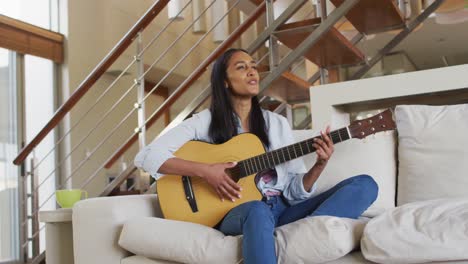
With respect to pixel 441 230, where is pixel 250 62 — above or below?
above

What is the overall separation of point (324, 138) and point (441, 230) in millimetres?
561

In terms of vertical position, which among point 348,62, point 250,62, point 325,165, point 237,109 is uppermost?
point 348,62

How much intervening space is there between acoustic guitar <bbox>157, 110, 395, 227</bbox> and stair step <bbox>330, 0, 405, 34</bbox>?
1.28 meters

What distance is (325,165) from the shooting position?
1.88 meters

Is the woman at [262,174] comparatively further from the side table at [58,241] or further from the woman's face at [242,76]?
the side table at [58,241]

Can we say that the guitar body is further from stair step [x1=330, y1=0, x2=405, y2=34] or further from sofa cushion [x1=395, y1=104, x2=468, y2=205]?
stair step [x1=330, y1=0, x2=405, y2=34]

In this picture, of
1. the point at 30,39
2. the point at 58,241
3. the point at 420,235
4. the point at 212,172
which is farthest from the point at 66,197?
the point at 30,39

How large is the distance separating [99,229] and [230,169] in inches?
18.3

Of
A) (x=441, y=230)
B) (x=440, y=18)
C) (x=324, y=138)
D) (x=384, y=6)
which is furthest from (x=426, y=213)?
(x=440, y=18)

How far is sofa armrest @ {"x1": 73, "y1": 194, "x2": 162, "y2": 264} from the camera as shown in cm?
181

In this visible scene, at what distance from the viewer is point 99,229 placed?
1826 mm

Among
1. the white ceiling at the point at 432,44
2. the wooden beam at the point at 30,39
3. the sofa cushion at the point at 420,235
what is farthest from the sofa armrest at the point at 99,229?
the white ceiling at the point at 432,44

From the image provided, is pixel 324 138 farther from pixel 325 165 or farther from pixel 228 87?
pixel 228 87

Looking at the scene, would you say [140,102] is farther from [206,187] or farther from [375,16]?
[375,16]
